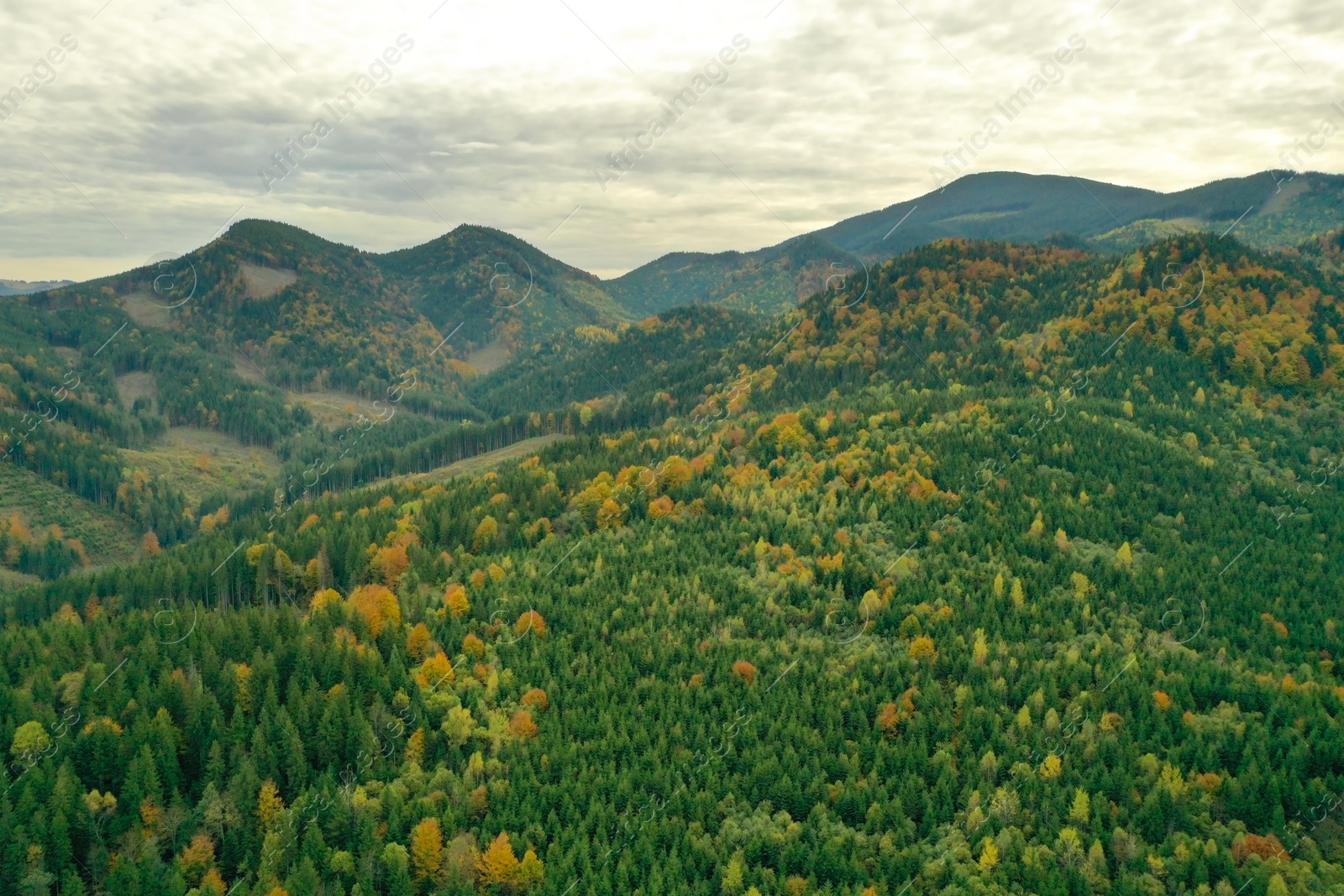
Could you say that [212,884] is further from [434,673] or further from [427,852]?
[434,673]

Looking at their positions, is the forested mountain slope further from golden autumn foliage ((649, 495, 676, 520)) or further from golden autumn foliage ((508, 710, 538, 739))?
golden autumn foliage ((649, 495, 676, 520))

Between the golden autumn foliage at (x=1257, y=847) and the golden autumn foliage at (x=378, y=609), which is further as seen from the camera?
the golden autumn foliage at (x=378, y=609)

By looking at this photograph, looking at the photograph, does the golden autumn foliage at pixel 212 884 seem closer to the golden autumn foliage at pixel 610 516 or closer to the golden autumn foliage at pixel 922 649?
the golden autumn foliage at pixel 922 649

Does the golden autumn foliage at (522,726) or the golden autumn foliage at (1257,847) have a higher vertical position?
the golden autumn foliage at (522,726)

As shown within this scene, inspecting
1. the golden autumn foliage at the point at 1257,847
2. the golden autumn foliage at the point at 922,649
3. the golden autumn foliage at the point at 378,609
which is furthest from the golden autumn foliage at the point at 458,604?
the golden autumn foliage at the point at 1257,847

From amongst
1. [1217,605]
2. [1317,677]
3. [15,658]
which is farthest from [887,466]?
[15,658]

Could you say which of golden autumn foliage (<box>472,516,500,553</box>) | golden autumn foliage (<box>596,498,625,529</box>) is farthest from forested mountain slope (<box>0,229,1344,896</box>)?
golden autumn foliage (<box>472,516,500,553</box>)

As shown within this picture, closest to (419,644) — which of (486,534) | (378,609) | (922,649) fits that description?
(378,609)
